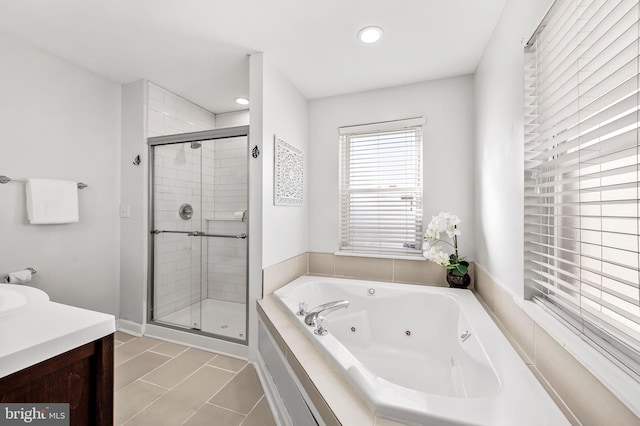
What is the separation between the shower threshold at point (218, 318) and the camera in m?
2.29

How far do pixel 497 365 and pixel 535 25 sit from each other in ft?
Answer: 4.73

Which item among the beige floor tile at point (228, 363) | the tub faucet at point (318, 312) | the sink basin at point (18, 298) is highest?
the sink basin at point (18, 298)

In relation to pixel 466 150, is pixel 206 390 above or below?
below

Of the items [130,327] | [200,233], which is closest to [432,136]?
[200,233]

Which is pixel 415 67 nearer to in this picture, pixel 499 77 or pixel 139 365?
pixel 499 77

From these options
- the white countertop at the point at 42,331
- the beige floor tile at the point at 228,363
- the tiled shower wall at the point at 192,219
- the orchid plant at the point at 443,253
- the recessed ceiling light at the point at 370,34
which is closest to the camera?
the white countertop at the point at 42,331

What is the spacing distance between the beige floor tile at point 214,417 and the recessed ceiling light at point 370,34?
243cm

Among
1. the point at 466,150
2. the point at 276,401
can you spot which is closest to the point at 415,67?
the point at 466,150

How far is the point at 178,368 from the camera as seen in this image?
1.99 metres

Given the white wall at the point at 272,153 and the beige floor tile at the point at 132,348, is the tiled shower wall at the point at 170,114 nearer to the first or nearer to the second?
the white wall at the point at 272,153

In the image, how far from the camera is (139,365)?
6.61 feet

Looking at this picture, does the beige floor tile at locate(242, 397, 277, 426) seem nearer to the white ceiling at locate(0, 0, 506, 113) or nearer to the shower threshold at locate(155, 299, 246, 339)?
the shower threshold at locate(155, 299, 246, 339)

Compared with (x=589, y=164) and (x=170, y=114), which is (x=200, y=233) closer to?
(x=170, y=114)

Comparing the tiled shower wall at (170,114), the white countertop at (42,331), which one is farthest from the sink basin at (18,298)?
the tiled shower wall at (170,114)
